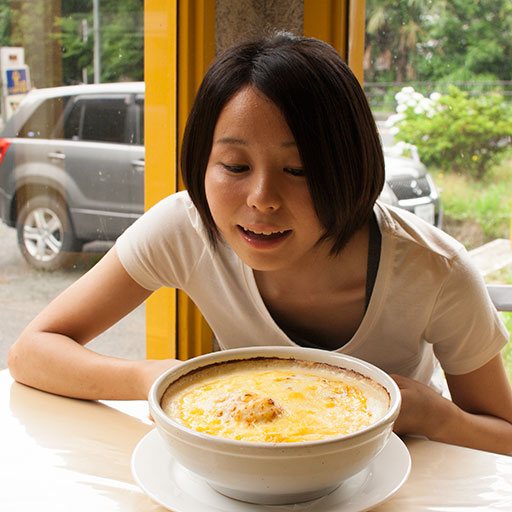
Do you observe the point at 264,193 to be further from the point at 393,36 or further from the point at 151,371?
the point at 393,36

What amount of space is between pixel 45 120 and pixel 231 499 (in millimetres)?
1695

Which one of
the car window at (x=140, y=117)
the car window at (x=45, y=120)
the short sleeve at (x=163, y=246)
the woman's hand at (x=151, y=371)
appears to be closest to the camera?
the woman's hand at (x=151, y=371)

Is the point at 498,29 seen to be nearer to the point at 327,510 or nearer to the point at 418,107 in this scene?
the point at 418,107

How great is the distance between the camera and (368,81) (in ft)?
8.36

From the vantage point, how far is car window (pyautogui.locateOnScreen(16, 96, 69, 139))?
2305mm

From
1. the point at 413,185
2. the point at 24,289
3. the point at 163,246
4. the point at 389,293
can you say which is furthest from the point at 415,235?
the point at 24,289

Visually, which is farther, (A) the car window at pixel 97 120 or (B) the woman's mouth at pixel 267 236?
(A) the car window at pixel 97 120

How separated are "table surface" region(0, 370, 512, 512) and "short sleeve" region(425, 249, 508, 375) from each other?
0.80ft

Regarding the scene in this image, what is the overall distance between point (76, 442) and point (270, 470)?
0.39 m

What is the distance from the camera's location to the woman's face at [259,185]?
1158 mm

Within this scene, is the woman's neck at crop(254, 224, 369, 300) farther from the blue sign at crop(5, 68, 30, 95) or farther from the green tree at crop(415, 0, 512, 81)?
the green tree at crop(415, 0, 512, 81)

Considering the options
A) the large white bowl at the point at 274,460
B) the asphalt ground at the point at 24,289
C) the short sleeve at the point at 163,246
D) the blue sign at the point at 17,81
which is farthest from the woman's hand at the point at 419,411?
the blue sign at the point at 17,81

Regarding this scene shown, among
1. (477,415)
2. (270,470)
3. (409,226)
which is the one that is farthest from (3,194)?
(270,470)

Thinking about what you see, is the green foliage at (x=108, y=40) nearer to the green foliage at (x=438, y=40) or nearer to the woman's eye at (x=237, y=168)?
the green foliage at (x=438, y=40)
